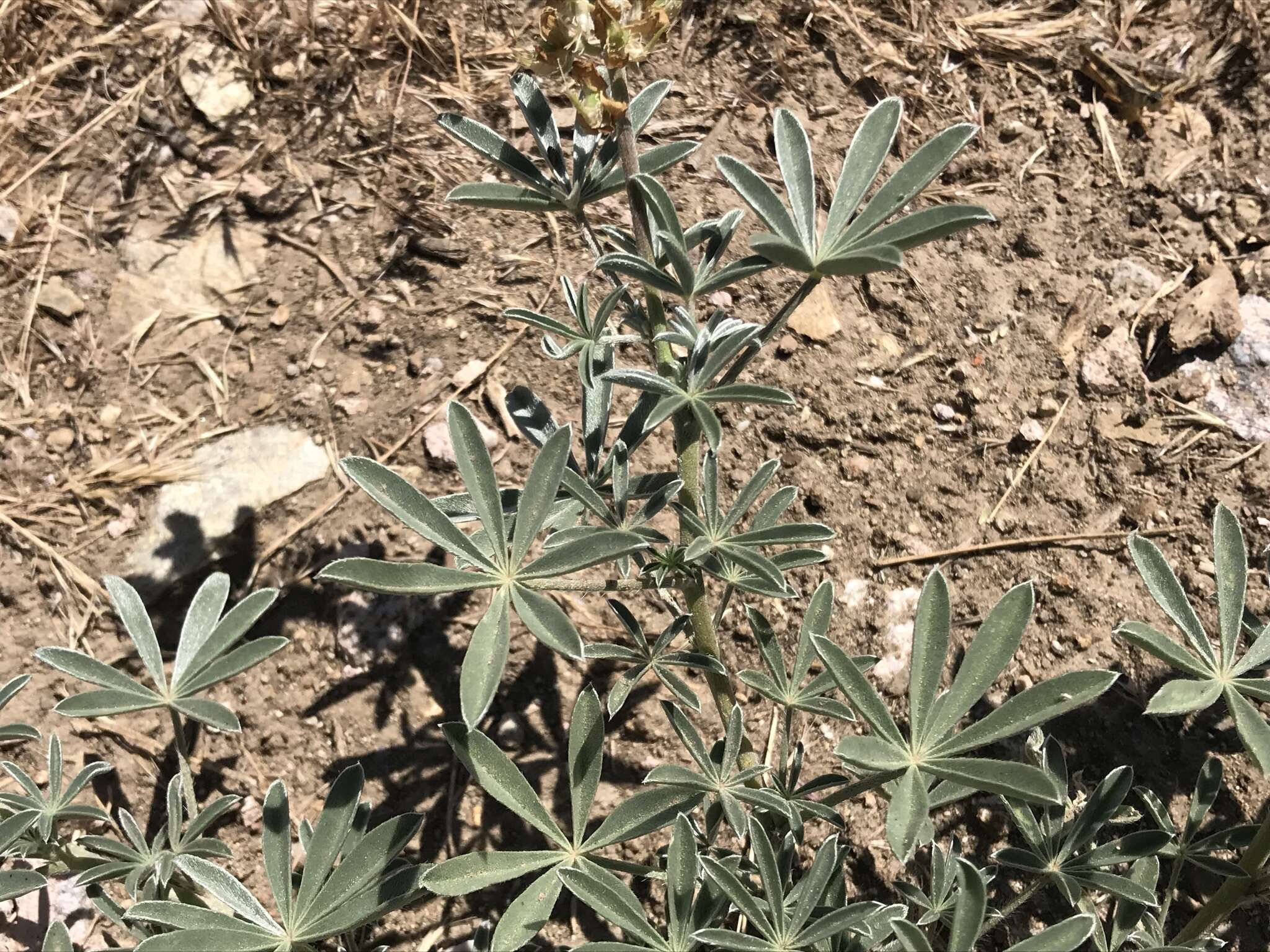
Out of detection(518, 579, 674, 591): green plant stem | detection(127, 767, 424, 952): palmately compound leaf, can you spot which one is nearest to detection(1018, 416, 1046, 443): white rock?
detection(518, 579, 674, 591): green plant stem

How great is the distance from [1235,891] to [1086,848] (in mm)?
211

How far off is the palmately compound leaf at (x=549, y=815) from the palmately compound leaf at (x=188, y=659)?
1.28 feet

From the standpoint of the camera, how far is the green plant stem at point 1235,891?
1.45m

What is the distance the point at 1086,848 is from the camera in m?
1.58

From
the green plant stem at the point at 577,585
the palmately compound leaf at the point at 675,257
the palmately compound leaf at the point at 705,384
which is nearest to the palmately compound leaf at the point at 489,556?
the green plant stem at the point at 577,585

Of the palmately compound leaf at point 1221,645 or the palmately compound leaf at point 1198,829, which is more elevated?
the palmately compound leaf at point 1221,645

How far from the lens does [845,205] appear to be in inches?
53.4

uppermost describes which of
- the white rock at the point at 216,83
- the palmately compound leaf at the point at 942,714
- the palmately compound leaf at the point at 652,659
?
the white rock at the point at 216,83

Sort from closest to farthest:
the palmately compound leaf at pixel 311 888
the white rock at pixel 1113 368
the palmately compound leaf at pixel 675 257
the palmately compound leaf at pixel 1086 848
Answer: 1. the palmately compound leaf at pixel 675 257
2. the palmately compound leaf at pixel 311 888
3. the palmately compound leaf at pixel 1086 848
4. the white rock at pixel 1113 368

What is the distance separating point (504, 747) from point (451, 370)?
0.87 m

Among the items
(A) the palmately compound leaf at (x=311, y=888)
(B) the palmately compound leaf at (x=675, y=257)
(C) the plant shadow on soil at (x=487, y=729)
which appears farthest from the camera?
(C) the plant shadow on soil at (x=487, y=729)

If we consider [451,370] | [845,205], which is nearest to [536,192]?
[845,205]

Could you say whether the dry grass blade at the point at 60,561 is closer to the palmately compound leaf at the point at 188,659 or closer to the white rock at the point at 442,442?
the palmately compound leaf at the point at 188,659

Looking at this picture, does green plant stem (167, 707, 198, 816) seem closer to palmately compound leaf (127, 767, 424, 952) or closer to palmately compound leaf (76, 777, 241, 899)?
palmately compound leaf (76, 777, 241, 899)
